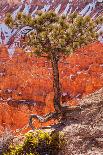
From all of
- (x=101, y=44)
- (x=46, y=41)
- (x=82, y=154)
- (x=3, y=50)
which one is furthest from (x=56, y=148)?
(x=3, y=50)

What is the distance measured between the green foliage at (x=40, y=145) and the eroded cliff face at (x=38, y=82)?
10470mm

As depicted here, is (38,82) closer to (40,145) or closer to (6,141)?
(6,141)

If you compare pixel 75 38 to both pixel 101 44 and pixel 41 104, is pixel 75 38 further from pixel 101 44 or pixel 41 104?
pixel 101 44

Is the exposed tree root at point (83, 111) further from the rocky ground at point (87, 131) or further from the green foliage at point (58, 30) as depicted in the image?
the green foliage at point (58, 30)

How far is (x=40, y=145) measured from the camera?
26.4ft

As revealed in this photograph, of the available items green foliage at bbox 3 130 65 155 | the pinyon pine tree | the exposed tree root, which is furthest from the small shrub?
the pinyon pine tree

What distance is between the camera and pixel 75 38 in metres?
10.2

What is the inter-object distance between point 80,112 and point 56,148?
205cm

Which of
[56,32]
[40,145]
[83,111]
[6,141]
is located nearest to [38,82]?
[83,111]

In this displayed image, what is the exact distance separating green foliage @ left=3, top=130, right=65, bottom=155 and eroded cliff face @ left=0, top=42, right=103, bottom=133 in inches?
412

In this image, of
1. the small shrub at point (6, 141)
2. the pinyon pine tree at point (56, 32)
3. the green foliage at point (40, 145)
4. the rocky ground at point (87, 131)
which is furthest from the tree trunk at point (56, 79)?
the green foliage at point (40, 145)

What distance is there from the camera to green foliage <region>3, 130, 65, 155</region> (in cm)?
802

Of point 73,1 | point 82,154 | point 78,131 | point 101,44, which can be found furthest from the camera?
point 73,1

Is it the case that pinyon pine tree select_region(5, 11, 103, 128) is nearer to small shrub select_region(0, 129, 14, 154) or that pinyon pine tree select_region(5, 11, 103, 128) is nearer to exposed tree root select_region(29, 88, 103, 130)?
exposed tree root select_region(29, 88, 103, 130)
